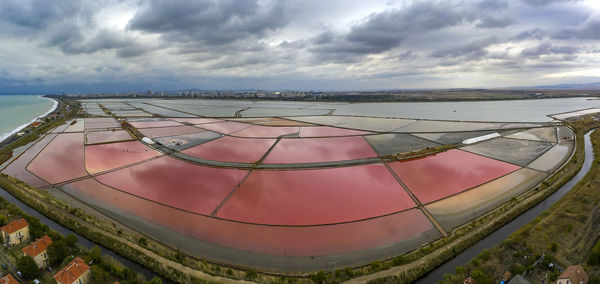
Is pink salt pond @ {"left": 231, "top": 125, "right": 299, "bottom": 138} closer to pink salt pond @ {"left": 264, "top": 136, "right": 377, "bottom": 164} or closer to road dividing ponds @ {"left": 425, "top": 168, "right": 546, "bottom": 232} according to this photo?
pink salt pond @ {"left": 264, "top": 136, "right": 377, "bottom": 164}

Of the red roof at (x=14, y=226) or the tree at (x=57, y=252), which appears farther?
the red roof at (x=14, y=226)

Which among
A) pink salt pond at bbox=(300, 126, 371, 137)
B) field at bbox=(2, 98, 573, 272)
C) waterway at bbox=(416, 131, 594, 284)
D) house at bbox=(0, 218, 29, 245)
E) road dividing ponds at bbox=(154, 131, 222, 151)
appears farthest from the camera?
pink salt pond at bbox=(300, 126, 371, 137)

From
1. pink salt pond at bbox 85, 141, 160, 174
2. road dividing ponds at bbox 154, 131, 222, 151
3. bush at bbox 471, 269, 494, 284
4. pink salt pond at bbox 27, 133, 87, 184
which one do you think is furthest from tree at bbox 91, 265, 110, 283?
road dividing ponds at bbox 154, 131, 222, 151

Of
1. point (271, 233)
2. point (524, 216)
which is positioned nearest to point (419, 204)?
point (524, 216)

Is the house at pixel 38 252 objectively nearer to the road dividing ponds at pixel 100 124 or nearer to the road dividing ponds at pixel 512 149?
the road dividing ponds at pixel 512 149

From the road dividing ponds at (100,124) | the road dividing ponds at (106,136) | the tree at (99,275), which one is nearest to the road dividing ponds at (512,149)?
the tree at (99,275)

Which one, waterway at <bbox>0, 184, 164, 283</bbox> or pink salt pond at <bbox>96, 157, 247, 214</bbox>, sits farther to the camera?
pink salt pond at <bbox>96, 157, 247, 214</bbox>
